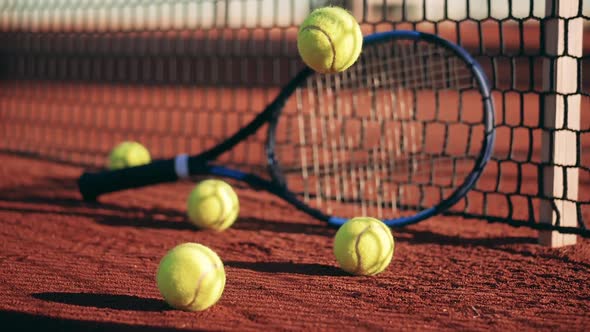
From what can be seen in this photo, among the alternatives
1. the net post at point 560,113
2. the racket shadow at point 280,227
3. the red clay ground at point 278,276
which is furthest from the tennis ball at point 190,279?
the net post at point 560,113

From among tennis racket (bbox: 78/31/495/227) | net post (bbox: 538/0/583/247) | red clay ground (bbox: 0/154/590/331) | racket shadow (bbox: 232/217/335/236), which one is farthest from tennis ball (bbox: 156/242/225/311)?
net post (bbox: 538/0/583/247)

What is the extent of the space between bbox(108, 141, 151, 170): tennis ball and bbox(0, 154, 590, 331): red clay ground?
558mm

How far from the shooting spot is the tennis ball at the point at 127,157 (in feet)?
17.4

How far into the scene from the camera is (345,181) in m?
5.11

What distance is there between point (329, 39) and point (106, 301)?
1352 mm

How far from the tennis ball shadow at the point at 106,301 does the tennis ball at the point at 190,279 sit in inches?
4.1

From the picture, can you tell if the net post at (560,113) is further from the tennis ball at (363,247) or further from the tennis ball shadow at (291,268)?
the tennis ball shadow at (291,268)

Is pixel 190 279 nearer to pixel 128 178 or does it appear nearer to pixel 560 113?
pixel 128 178

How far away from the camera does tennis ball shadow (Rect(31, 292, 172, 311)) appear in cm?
285

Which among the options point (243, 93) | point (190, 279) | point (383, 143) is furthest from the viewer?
point (243, 93)

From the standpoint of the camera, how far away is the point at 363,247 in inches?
125

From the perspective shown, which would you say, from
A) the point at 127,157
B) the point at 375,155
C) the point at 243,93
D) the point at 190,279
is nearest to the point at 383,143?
the point at 375,155

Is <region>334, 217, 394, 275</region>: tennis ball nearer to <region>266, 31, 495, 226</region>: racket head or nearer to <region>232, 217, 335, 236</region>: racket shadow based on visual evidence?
<region>266, 31, 495, 226</region>: racket head

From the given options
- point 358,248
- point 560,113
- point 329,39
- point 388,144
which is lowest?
point 358,248
